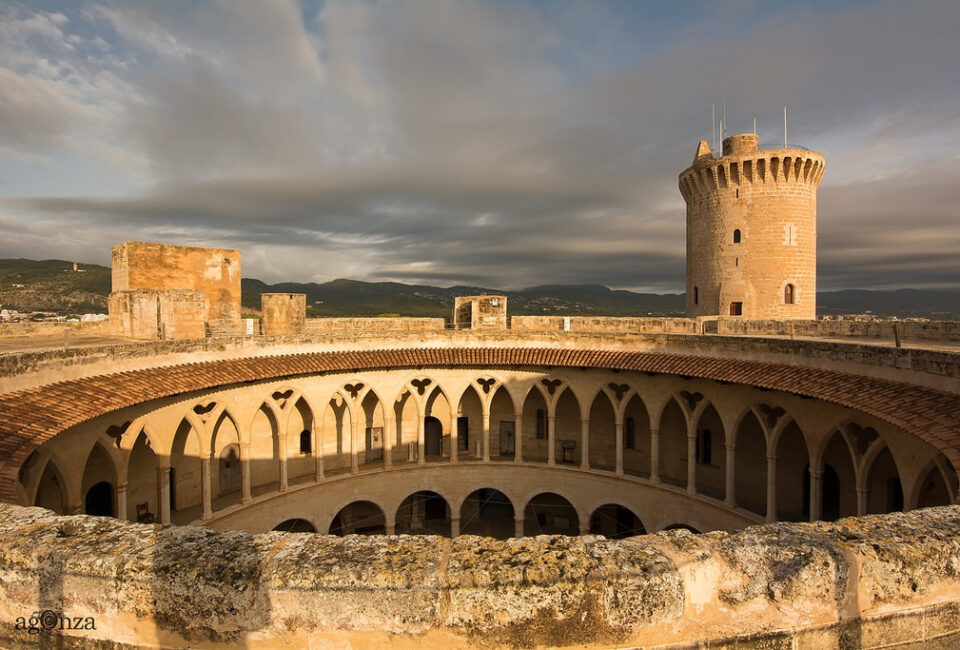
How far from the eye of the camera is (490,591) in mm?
3609

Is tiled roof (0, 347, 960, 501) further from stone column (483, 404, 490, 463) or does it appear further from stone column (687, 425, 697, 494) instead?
stone column (687, 425, 697, 494)

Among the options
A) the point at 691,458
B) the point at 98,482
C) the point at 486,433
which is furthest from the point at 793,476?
the point at 98,482

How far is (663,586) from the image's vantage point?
3717 mm

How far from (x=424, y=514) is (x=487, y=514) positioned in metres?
3.39

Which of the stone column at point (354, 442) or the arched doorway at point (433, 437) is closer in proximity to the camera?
the stone column at point (354, 442)

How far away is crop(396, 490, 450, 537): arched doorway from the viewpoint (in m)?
26.9

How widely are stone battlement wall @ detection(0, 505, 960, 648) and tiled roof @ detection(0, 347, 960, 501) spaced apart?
4.51 meters

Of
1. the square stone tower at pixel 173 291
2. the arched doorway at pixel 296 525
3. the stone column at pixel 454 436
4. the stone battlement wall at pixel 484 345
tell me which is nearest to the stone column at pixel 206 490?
the stone battlement wall at pixel 484 345

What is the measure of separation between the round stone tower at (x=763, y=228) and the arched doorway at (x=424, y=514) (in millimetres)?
23538

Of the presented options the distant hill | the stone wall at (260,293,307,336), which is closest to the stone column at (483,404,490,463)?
the stone wall at (260,293,307,336)

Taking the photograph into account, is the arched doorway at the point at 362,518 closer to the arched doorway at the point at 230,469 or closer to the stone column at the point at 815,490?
the arched doorway at the point at 230,469

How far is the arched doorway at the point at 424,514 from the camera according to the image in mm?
26875

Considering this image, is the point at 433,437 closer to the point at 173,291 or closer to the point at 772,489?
the point at 173,291

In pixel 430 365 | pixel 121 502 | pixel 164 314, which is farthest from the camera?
pixel 430 365
